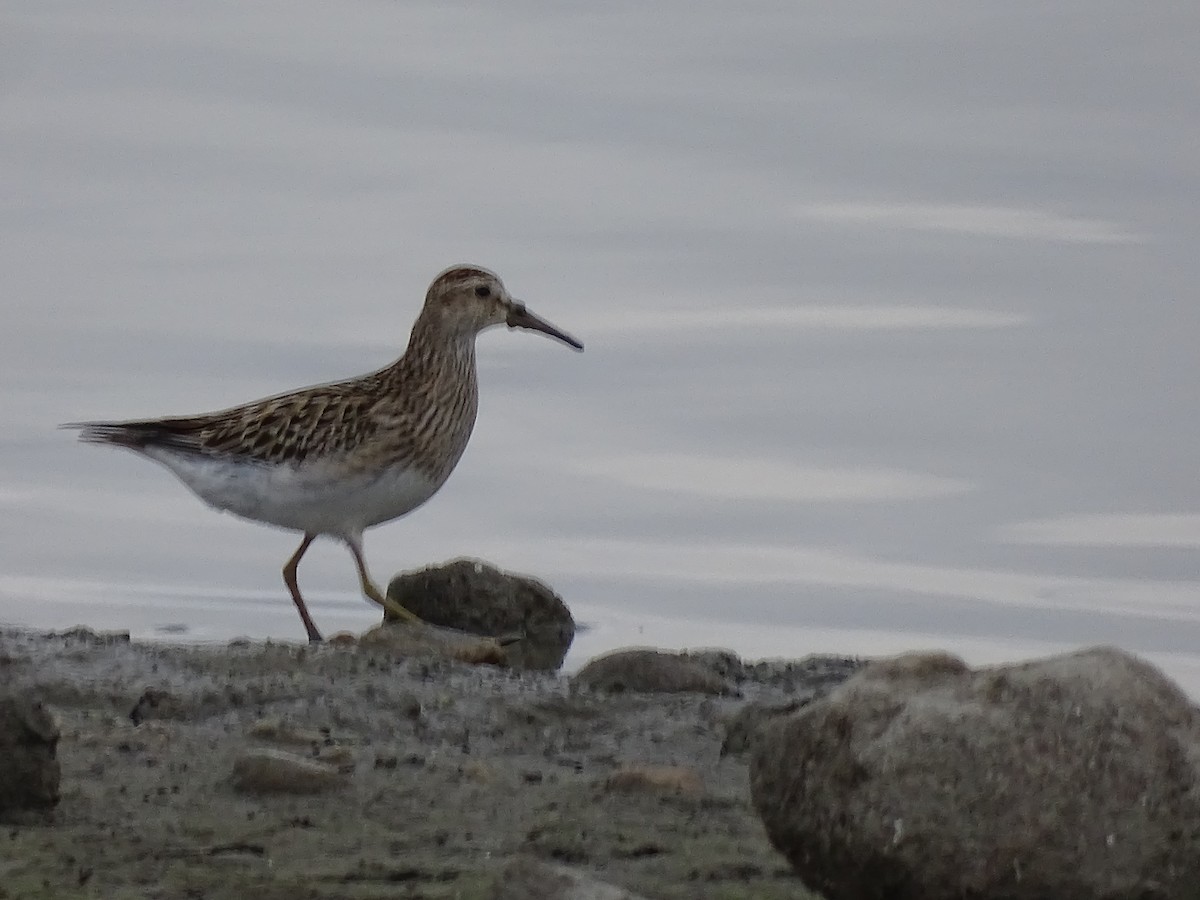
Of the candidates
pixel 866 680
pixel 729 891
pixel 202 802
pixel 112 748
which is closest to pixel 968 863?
pixel 866 680

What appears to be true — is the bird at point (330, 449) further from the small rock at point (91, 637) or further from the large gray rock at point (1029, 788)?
the large gray rock at point (1029, 788)

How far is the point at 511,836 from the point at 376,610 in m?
4.52

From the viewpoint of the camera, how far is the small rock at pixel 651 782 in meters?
5.64

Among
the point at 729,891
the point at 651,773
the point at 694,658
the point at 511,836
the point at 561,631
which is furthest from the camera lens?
the point at 561,631

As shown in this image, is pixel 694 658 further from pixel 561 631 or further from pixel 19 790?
pixel 19 790

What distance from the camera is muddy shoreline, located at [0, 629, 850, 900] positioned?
16.2 ft

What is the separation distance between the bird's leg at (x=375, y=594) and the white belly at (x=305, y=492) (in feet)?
0.17

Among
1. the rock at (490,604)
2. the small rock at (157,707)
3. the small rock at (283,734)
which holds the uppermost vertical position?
→ the rock at (490,604)

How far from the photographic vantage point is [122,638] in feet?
25.8

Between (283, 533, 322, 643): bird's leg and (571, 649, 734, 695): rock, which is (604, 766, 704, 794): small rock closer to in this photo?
(571, 649, 734, 695): rock

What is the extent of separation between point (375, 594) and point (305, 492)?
1.52 ft

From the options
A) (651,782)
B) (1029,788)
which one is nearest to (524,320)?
(651,782)

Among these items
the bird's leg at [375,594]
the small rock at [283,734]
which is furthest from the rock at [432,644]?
the small rock at [283,734]

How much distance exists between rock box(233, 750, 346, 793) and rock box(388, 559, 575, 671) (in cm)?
279
